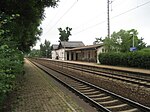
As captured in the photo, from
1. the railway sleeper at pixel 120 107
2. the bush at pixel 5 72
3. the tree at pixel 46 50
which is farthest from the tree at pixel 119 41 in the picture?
the tree at pixel 46 50

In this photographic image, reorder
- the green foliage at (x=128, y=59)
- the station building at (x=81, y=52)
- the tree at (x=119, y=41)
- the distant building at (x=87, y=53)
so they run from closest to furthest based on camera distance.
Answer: the green foliage at (x=128, y=59) → the tree at (x=119, y=41) → the distant building at (x=87, y=53) → the station building at (x=81, y=52)

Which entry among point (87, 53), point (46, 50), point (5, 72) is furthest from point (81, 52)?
point (5, 72)

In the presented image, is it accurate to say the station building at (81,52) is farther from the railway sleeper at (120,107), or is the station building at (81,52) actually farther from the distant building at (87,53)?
the railway sleeper at (120,107)

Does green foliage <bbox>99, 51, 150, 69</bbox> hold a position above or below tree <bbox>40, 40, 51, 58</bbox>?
below

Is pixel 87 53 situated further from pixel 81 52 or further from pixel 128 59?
pixel 128 59

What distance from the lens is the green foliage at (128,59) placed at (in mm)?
32013

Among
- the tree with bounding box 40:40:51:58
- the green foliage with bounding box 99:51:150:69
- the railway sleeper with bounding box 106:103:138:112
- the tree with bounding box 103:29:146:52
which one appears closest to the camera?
the railway sleeper with bounding box 106:103:138:112

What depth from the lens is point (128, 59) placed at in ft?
118

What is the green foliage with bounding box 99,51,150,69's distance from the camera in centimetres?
3201

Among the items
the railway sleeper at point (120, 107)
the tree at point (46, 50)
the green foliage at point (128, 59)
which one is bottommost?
the railway sleeper at point (120, 107)

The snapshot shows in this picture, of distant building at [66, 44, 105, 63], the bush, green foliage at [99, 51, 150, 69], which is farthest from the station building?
the bush

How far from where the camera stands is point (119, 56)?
38281 millimetres

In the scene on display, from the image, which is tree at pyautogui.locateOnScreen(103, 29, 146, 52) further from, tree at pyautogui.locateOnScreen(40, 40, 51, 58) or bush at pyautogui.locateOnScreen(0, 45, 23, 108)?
tree at pyautogui.locateOnScreen(40, 40, 51, 58)

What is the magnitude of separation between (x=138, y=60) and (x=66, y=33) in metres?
101
